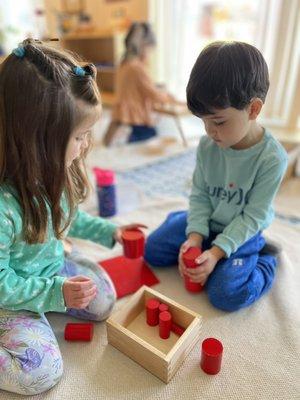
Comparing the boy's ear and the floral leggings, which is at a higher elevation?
the boy's ear

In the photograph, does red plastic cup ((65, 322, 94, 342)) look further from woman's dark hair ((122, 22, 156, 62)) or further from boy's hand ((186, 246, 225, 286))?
woman's dark hair ((122, 22, 156, 62))

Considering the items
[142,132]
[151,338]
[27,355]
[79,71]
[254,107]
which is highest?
[79,71]

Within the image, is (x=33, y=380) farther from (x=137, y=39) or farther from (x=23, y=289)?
(x=137, y=39)

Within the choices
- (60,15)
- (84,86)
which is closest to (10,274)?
(84,86)

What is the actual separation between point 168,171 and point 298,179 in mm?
656

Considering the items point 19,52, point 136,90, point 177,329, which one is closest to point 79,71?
point 19,52

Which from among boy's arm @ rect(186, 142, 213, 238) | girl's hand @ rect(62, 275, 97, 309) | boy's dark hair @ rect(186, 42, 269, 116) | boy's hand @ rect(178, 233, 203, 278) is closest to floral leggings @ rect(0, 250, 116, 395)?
girl's hand @ rect(62, 275, 97, 309)

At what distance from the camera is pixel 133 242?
896 mm

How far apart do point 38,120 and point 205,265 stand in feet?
1.74

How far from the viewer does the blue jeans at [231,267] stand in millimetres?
874

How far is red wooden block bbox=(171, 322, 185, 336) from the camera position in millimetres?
816

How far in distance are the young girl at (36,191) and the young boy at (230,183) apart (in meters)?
0.28

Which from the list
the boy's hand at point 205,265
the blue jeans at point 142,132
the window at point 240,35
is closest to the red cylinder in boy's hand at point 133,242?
the boy's hand at point 205,265

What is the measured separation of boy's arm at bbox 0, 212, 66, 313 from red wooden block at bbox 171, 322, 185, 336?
287mm
